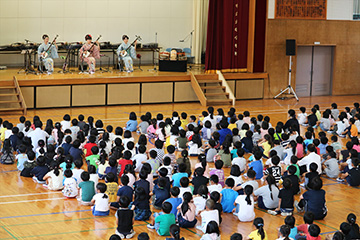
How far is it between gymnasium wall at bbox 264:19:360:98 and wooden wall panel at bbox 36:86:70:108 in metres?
8.29

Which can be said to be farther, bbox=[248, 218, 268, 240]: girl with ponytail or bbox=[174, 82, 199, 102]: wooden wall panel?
bbox=[174, 82, 199, 102]: wooden wall panel

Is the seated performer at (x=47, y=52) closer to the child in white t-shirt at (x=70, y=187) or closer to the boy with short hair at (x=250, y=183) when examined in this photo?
the child in white t-shirt at (x=70, y=187)

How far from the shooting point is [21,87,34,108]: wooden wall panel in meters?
19.3

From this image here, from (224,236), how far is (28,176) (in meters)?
5.01

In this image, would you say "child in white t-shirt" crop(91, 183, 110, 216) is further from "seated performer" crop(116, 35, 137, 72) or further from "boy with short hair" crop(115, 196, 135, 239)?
"seated performer" crop(116, 35, 137, 72)

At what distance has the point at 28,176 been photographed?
39.9 ft

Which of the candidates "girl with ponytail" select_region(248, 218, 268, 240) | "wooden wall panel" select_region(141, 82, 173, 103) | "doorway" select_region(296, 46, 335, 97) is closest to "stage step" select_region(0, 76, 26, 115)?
"wooden wall panel" select_region(141, 82, 173, 103)

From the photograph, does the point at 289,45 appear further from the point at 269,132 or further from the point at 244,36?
the point at 269,132

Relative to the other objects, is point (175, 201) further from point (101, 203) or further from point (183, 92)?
point (183, 92)

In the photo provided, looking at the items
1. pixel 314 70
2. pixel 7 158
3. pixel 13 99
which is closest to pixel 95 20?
pixel 13 99

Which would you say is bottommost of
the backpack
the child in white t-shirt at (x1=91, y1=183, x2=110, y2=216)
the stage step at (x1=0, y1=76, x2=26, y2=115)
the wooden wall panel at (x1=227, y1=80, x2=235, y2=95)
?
the child in white t-shirt at (x1=91, y1=183, x2=110, y2=216)

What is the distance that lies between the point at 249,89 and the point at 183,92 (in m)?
2.98

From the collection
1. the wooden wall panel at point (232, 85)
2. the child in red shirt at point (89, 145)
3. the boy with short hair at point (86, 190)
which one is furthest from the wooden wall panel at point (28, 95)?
the boy with short hair at point (86, 190)

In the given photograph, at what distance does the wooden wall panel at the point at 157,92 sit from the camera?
21.2 meters
